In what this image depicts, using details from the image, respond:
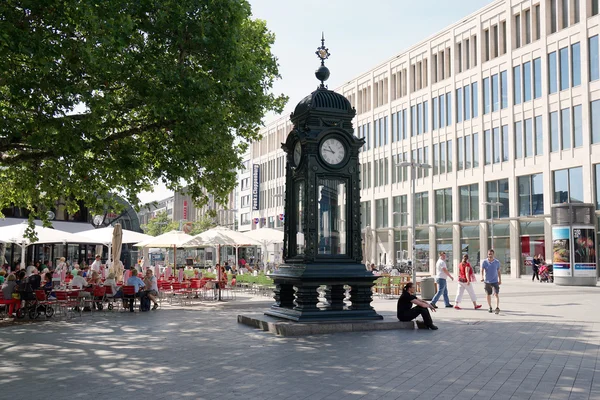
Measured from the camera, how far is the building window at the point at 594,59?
3944cm

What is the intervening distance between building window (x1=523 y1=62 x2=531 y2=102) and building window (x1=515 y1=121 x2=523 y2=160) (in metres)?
1.97

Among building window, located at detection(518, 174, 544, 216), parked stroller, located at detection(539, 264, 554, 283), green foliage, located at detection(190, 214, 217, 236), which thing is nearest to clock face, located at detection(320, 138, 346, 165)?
parked stroller, located at detection(539, 264, 554, 283)

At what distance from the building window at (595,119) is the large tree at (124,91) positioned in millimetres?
29368

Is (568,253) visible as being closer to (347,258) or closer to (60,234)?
(347,258)

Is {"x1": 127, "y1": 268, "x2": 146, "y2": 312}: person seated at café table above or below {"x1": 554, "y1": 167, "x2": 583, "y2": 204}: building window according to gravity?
below

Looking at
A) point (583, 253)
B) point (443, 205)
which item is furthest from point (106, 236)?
point (443, 205)

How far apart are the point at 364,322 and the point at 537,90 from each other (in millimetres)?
35787

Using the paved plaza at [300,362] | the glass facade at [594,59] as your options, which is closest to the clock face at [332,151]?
the paved plaza at [300,362]

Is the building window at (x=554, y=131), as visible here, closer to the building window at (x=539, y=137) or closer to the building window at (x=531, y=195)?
the building window at (x=539, y=137)

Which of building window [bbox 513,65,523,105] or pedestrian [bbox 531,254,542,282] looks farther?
building window [bbox 513,65,523,105]

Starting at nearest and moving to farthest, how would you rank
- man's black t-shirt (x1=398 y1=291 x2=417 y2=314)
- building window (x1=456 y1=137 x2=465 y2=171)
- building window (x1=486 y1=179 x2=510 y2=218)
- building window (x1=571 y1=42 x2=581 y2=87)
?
man's black t-shirt (x1=398 y1=291 x2=417 y2=314) < building window (x1=571 y1=42 x2=581 y2=87) < building window (x1=486 y1=179 x2=510 y2=218) < building window (x1=456 y1=137 x2=465 y2=171)

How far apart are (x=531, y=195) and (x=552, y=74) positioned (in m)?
8.92

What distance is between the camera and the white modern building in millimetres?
41062

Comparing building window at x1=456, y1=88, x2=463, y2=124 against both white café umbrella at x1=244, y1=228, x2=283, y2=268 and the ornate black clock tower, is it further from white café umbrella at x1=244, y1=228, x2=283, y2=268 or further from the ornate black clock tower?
the ornate black clock tower
